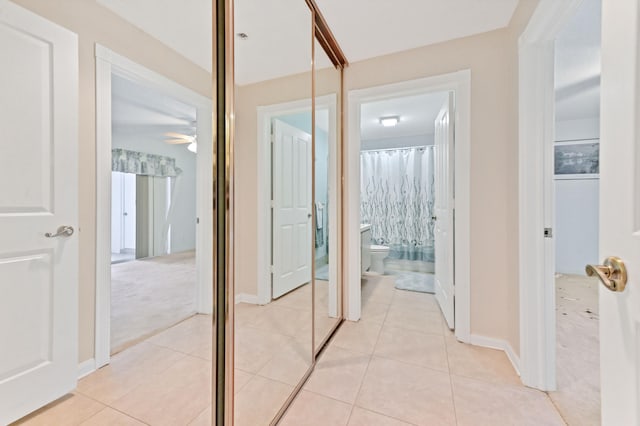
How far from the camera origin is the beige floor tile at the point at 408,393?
4.22 feet

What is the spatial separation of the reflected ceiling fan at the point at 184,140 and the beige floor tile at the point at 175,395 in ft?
2.66

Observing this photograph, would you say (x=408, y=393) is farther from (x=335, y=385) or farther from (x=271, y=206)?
(x=271, y=206)

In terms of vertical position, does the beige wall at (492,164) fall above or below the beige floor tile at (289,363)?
above

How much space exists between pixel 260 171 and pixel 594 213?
4.97 meters

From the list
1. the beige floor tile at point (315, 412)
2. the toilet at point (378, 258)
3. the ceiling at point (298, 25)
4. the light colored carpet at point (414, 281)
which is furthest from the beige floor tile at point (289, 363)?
the toilet at point (378, 258)

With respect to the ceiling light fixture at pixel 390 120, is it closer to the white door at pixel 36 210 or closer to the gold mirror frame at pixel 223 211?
the gold mirror frame at pixel 223 211

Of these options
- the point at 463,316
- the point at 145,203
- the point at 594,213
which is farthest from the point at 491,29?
the point at 594,213

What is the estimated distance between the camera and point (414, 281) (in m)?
3.55

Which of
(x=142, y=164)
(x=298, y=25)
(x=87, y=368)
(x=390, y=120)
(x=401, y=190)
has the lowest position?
(x=87, y=368)

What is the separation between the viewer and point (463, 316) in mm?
1998

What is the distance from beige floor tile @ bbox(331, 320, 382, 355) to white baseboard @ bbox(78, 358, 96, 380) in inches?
56.1

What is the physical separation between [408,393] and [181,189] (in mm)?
1544

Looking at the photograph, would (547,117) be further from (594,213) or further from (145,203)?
(594,213)

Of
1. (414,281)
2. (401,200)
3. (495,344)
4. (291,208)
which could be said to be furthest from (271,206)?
(401,200)
